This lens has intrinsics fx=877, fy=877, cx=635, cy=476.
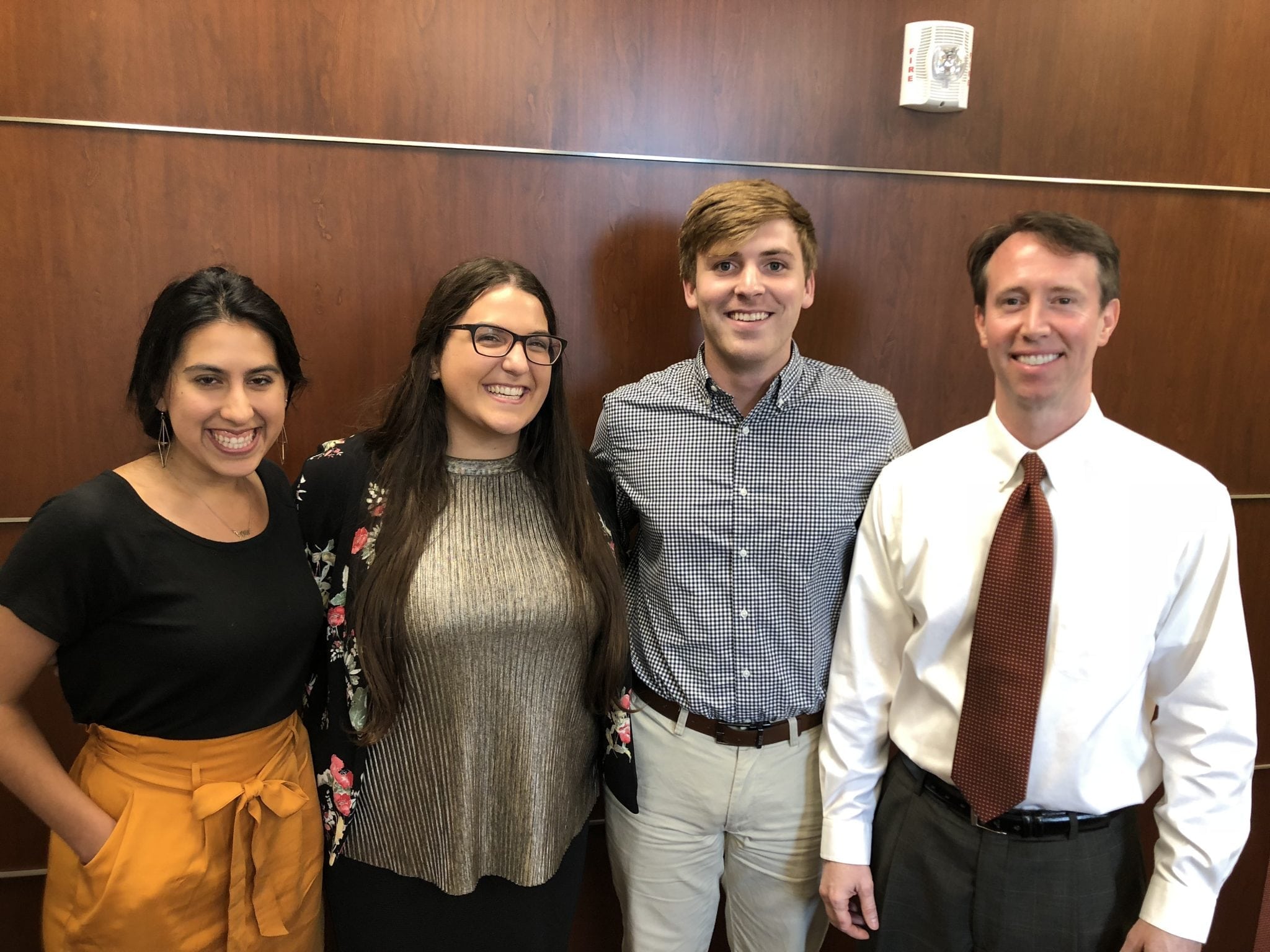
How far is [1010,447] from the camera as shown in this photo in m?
1.50

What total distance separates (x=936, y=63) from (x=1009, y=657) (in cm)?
138

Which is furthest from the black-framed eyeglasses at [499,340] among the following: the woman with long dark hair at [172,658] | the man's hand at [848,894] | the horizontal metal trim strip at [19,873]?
the horizontal metal trim strip at [19,873]

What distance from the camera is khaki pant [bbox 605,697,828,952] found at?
172 centimetres

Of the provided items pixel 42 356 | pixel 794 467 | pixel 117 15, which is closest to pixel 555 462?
pixel 794 467

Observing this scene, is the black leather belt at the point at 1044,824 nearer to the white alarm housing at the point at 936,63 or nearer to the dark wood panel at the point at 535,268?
the dark wood panel at the point at 535,268

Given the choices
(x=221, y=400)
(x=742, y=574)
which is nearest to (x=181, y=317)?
(x=221, y=400)

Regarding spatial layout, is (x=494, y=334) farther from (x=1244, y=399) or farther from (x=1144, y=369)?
(x=1244, y=399)

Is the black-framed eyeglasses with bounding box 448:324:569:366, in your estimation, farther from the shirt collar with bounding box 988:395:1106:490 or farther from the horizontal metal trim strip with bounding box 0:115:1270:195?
the shirt collar with bounding box 988:395:1106:490

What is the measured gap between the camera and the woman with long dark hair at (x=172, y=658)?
134 cm

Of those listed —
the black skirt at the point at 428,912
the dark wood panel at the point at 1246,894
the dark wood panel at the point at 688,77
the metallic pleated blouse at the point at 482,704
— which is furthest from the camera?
the dark wood panel at the point at 1246,894

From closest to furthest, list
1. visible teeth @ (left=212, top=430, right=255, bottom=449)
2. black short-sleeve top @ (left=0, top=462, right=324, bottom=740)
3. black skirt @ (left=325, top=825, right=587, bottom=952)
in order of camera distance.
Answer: black short-sleeve top @ (left=0, top=462, right=324, bottom=740) → visible teeth @ (left=212, top=430, right=255, bottom=449) → black skirt @ (left=325, top=825, right=587, bottom=952)

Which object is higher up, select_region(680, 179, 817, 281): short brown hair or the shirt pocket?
select_region(680, 179, 817, 281): short brown hair

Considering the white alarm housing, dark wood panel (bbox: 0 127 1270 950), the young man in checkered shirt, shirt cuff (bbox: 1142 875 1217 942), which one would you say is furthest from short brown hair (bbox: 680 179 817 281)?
shirt cuff (bbox: 1142 875 1217 942)

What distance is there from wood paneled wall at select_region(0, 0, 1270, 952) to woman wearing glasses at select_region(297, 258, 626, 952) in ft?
1.41
